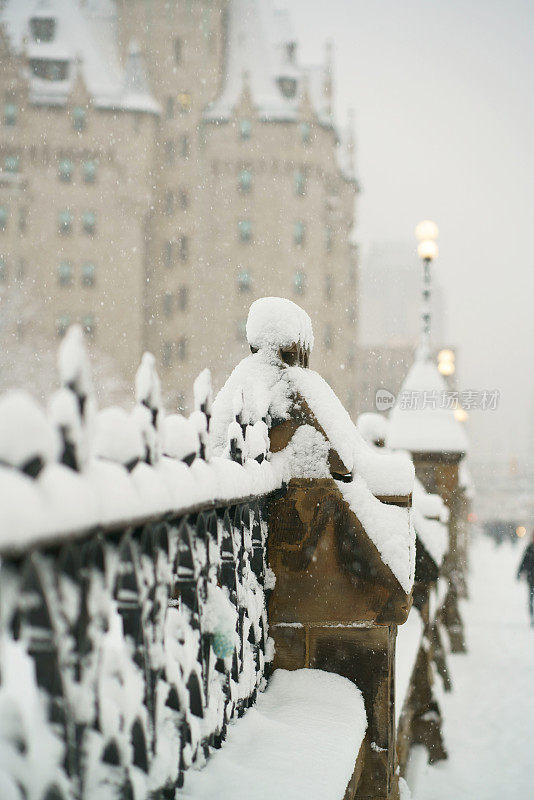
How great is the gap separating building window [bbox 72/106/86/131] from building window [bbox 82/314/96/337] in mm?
12220

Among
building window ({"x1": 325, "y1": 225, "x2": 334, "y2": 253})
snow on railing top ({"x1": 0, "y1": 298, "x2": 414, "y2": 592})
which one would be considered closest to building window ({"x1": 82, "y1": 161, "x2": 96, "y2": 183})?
building window ({"x1": 325, "y1": 225, "x2": 334, "y2": 253})

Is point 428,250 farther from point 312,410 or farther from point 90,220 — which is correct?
point 90,220

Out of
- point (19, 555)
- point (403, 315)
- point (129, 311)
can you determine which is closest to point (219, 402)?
point (19, 555)

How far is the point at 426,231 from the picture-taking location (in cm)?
1227

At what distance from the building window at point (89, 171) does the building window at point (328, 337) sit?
17736 mm

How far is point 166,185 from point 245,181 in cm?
519

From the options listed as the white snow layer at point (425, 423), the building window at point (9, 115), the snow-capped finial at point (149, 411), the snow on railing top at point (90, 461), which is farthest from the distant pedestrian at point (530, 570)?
the building window at point (9, 115)

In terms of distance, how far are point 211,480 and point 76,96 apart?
57.2 m

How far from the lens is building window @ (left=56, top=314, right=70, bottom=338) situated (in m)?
52.6

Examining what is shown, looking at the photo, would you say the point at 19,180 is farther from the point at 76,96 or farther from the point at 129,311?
the point at 129,311

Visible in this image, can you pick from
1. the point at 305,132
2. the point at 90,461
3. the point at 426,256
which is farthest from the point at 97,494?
the point at 305,132

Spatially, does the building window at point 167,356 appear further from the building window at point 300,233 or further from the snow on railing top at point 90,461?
the snow on railing top at point 90,461

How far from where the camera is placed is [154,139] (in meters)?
54.9

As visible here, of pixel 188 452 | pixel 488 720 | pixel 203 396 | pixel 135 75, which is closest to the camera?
pixel 188 452
